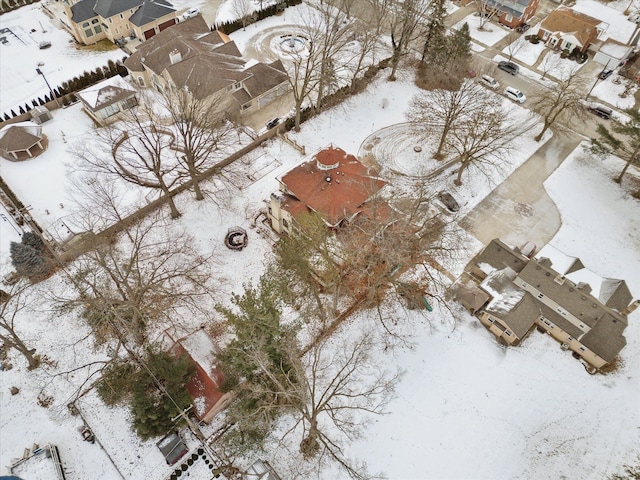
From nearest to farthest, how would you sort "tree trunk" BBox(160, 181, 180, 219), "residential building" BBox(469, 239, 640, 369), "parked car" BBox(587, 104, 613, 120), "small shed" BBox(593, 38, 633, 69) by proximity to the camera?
"residential building" BBox(469, 239, 640, 369), "tree trunk" BBox(160, 181, 180, 219), "parked car" BBox(587, 104, 613, 120), "small shed" BBox(593, 38, 633, 69)

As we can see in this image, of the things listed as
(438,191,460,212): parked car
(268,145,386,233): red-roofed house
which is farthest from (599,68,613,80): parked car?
(268,145,386,233): red-roofed house

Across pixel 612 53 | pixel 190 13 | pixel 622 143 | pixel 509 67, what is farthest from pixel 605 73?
pixel 190 13

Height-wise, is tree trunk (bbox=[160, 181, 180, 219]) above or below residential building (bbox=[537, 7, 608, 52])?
below

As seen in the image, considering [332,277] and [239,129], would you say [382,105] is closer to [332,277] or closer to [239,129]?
[239,129]

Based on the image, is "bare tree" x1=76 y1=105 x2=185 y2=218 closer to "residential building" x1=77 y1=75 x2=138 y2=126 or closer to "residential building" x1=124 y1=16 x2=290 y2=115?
"residential building" x1=77 y1=75 x2=138 y2=126

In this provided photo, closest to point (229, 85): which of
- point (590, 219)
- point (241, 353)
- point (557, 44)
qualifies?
point (241, 353)

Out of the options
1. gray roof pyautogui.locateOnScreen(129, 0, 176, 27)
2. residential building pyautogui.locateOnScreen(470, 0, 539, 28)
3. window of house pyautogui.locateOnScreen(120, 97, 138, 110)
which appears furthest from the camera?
residential building pyautogui.locateOnScreen(470, 0, 539, 28)

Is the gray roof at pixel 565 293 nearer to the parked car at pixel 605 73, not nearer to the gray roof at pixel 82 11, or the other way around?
the parked car at pixel 605 73
